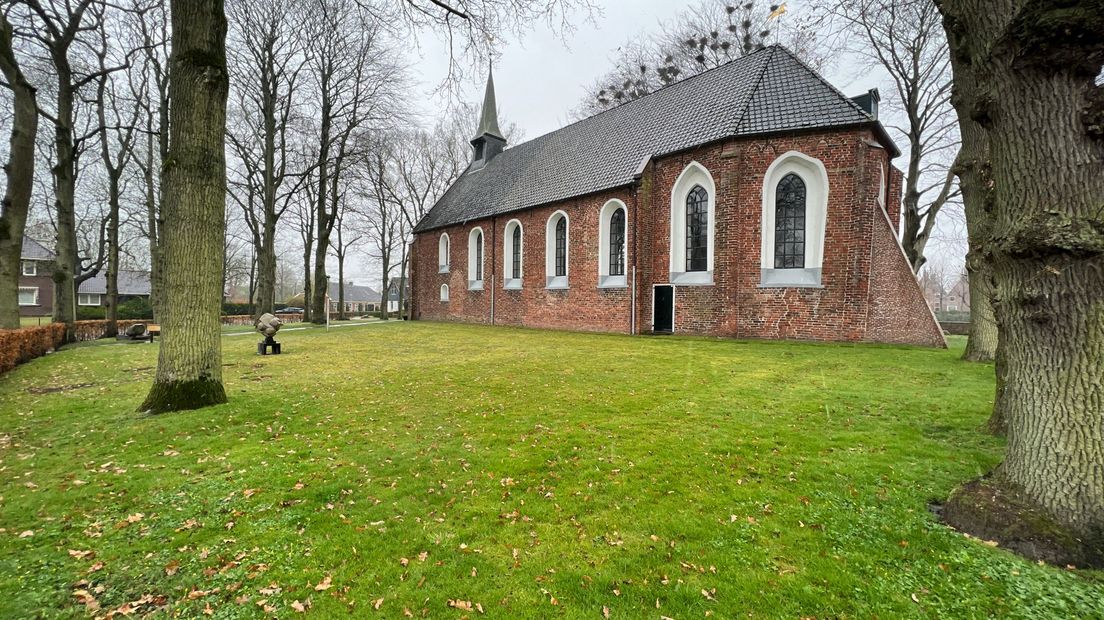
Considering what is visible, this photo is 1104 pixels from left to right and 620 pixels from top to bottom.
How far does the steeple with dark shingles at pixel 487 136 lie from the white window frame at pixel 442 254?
6450 mm

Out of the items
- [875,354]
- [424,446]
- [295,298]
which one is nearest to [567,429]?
[424,446]

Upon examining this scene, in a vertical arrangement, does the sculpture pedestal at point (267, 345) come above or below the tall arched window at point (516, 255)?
below

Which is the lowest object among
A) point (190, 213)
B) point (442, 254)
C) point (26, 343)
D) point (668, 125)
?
point (26, 343)

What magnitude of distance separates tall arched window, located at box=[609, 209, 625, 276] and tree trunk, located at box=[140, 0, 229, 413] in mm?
13483

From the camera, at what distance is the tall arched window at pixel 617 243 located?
56.2 feet

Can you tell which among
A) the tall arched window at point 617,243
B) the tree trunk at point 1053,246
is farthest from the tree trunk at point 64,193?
the tree trunk at point 1053,246

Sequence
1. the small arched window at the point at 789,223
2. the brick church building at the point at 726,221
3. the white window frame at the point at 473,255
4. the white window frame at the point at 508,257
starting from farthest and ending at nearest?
the white window frame at the point at 473,255 < the white window frame at the point at 508,257 < the small arched window at the point at 789,223 < the brick church building at the point at 726,221

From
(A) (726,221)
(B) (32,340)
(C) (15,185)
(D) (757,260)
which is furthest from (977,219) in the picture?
(B) (32,340)

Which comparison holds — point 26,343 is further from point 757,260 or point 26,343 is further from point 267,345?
point 757,260

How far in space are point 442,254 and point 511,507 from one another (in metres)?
25.6

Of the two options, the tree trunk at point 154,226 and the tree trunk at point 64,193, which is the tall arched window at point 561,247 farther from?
the tree trunk at point 154,226

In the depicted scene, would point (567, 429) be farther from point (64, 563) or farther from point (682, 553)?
point (64, 563)

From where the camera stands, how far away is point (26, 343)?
947 cm

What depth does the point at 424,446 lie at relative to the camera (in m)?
4.38
